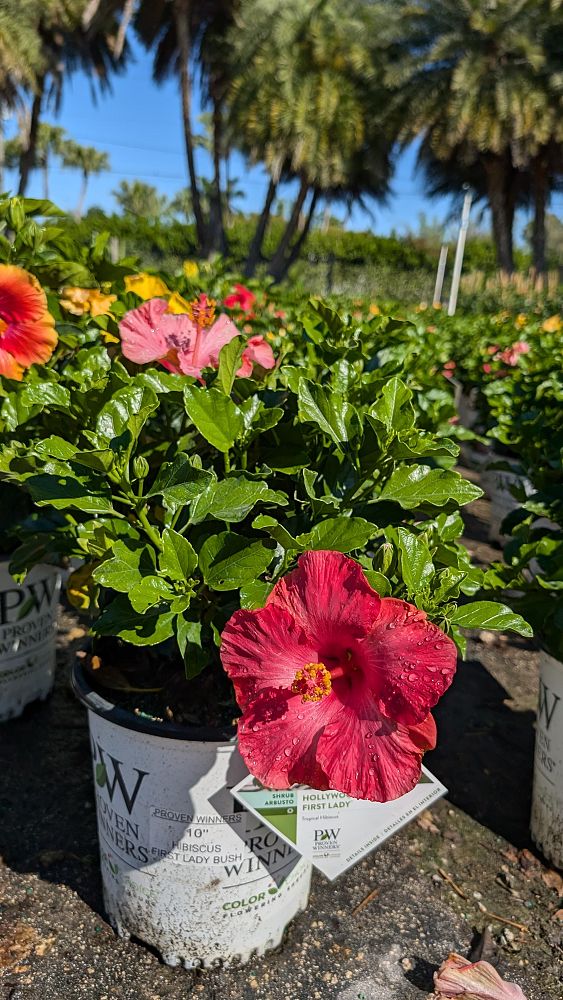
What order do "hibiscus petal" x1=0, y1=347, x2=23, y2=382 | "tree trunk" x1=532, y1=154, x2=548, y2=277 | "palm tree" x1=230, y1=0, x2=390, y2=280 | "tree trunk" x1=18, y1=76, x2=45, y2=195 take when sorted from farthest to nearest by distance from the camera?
"tree trunk" x1=532, y1=154, x2=548, y2=277, "tree trunk" x1=18, y1=76, x2=45, y2=195, "palm tree" x1=230, y1=0, x2=390, y2=280, "hibiscus petal" x1=0, y1=347, x2=23, y2=382

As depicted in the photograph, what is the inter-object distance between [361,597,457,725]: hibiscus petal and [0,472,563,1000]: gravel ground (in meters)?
0.81

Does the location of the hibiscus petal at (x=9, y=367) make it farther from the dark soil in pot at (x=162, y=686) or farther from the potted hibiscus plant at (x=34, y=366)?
the dark soil in pot at (x=162, y=686)

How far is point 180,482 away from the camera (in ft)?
3.43

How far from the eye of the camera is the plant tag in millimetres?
1125

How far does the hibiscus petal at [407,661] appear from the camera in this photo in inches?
32.8

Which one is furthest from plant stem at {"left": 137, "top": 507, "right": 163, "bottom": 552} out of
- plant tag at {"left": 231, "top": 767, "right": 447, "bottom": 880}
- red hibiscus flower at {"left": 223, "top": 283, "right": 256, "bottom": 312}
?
red hibiscus flower at {"left": 223, "top": 283, "right": 256, "bottom": 312}

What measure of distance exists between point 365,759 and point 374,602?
0.18 metres

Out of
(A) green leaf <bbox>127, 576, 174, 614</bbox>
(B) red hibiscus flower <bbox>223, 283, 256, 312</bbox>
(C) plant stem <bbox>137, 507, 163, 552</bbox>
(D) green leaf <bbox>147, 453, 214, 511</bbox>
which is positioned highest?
(B) red hibiscus flower <bbox>223, 283, 256, 312</bbox>

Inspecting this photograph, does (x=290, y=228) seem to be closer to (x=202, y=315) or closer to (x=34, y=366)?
(x=34, y=366)

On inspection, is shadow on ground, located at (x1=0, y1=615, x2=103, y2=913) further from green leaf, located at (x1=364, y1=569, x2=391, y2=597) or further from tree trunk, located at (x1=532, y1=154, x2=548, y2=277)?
tree trunk, located at (x1=532, y1=154, x2=548, y2=277)

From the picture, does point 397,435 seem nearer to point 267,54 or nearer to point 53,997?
point 53,997

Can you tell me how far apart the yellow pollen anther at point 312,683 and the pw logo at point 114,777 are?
522 millimetres

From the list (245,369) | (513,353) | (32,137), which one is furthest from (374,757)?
(32,137)

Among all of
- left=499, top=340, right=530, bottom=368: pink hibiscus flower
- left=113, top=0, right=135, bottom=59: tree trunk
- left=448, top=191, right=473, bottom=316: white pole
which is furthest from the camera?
left=113, top=0, right=135, bottom=59: tree trunk
